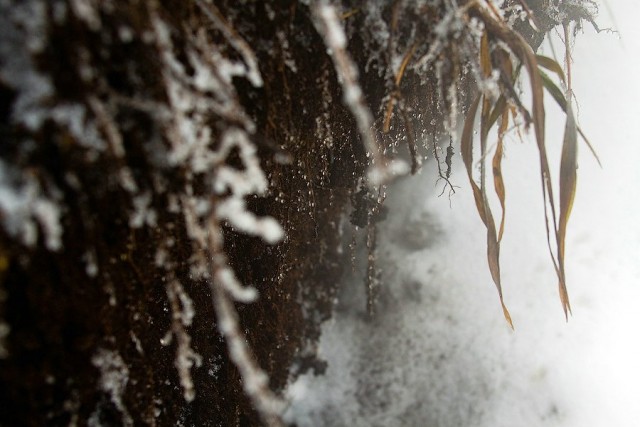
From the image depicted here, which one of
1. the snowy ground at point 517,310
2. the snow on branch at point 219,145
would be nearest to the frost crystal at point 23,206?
the snow on branch at point 219,145

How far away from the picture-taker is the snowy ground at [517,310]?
1267 millimetres

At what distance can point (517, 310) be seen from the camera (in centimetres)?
135

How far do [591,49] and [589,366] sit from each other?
1.00 metres

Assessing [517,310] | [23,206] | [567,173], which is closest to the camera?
[23,206]

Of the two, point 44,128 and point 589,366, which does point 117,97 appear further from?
point 589,366

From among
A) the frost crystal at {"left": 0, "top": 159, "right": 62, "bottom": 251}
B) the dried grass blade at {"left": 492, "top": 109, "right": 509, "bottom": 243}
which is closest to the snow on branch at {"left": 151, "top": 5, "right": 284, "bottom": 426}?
the frost crystal at {"left": 0, "top": 159, "right": 62, "bottom": 251}

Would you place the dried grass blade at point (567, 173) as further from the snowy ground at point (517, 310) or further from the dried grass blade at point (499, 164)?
the snowy ground at point (517, 310)

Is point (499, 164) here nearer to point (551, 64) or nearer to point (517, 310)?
point (551, 64)

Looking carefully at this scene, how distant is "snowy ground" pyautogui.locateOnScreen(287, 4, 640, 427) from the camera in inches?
49.9

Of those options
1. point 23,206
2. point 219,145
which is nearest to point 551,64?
point 219,145

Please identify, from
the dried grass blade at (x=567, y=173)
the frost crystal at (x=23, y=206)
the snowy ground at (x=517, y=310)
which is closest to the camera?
the frost crystal at (x=23, y=206)

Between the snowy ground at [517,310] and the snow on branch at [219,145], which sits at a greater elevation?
the snowy ground at [517,310]

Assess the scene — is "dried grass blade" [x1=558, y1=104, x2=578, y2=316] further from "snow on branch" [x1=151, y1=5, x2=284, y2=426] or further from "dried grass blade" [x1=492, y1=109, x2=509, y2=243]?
"snow on branch" [x1=151, y1=5, x2=284, y2=426]

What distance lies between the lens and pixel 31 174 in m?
0.38
